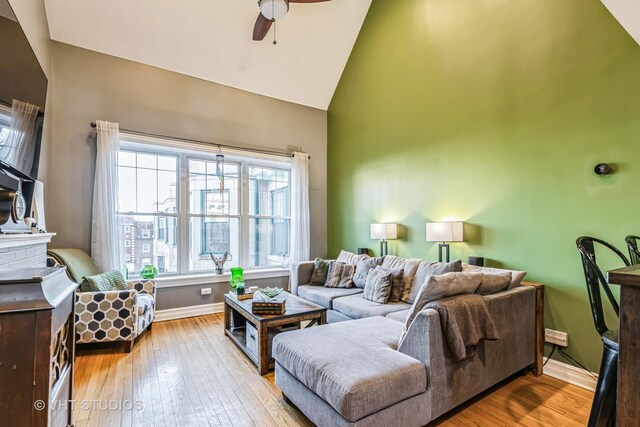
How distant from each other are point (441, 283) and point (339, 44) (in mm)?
4309

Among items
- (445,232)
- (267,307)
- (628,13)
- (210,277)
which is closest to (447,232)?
(445,232)

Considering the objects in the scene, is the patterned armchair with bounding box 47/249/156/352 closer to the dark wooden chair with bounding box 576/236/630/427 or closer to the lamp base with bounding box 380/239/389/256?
the lamp base with bounding box 380/239/389/256

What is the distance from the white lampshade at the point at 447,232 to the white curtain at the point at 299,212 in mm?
2325

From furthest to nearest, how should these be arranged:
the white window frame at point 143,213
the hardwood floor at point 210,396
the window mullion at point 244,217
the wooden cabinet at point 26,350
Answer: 1. the window mullion at point 244,217
2. the white window frame at point 143,213
3. the hardwood floor at point 210,396
4. the wooden cabinet at point 26,350

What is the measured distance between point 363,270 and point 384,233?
581 millimetres

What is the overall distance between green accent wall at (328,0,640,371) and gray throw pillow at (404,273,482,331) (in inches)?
49.0

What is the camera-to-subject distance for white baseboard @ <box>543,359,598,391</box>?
8.13 ft

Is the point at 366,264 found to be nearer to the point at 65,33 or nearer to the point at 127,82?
the point at 127,82

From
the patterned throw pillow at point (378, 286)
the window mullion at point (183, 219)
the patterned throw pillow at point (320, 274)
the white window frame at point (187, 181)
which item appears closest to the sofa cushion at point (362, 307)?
the patterned throw pillow at point (378, 286)

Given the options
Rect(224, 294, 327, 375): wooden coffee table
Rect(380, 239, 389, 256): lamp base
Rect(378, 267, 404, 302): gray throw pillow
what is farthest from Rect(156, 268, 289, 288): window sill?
Rect(378, 267, 404, 302): gray throw pillow

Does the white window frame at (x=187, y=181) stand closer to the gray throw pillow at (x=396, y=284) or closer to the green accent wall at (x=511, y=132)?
the green accent wall at (x=511, y=132)

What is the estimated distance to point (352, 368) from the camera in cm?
173

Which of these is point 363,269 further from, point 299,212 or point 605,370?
point 605,370

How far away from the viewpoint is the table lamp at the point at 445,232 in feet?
10.8
